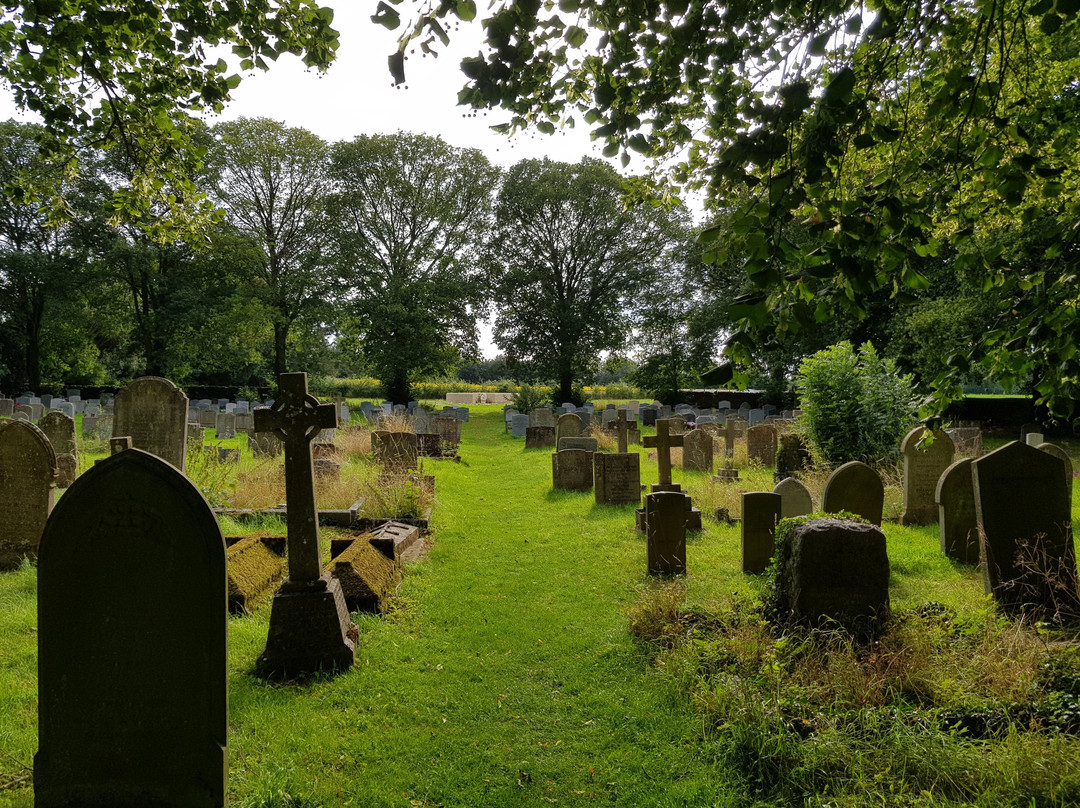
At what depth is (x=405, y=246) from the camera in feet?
111

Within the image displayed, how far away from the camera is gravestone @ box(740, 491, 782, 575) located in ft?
22.3

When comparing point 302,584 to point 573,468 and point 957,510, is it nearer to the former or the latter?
point 957,510

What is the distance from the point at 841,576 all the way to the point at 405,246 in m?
32.6

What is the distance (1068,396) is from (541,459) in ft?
44.6

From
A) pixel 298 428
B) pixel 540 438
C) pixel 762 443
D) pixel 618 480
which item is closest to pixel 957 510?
pixel 618 480

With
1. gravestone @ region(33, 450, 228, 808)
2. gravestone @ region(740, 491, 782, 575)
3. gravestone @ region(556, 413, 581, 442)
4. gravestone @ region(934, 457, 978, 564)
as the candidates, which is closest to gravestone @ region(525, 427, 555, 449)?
gravestone @ region(556, 413, 581, 442)

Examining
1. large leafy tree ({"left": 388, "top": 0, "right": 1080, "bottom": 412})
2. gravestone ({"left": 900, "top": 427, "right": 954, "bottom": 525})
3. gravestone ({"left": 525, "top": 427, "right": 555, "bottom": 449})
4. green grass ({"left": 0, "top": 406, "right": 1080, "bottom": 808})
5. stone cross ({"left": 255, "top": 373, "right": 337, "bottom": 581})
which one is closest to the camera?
large leafy tree ({"left": 388, "top": 0, "right": 1080, "bottom": 412})

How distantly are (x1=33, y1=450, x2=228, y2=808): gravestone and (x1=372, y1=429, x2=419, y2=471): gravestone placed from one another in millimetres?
7706

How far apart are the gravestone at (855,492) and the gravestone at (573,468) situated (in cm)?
559

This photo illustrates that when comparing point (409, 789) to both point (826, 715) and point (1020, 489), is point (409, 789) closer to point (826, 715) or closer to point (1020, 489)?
point (826, 715)

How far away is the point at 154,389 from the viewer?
9109 millimetres

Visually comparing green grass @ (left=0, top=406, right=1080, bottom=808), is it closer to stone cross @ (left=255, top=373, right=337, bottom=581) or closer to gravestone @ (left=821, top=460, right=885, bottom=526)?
gravestone @ (left=821, top=460, right=885, bottom=526)

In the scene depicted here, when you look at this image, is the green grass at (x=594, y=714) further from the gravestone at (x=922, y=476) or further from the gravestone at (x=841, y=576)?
the gravestone at (x=922, y=476)

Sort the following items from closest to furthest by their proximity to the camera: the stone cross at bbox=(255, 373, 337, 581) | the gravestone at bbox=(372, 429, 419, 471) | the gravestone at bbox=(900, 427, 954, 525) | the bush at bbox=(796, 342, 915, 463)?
1. the stone cross at bbox=(255, 373, 337, 581)
2. the gravestone at bbox=(900, 427, 954, 525)
3. the gravestone at bbox=(372, 429, 419, 471)
4. the bush at bbox=(796, 342, 915, 463)
